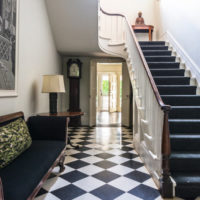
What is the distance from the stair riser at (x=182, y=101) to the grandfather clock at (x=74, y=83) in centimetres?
338

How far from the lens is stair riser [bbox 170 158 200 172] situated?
2322mm

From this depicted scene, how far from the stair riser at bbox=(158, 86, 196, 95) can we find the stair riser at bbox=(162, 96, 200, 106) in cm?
28

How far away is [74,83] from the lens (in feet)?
20.2

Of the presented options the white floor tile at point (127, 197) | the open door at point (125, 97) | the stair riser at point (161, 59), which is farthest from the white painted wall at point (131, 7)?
the white floor tile at point (127, 197)

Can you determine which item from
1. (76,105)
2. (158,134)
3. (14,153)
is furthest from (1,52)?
(76,105)

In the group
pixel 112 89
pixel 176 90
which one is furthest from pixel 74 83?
pixel 112 89


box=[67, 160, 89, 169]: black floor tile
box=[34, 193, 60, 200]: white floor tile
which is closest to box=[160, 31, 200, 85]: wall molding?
box=[67, 160, 89, 169]: black floor tile

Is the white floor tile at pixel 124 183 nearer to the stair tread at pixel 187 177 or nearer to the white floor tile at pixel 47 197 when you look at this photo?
the stair tread at pixel 187 177

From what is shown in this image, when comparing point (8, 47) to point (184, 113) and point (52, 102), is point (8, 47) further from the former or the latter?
point (184, 113)

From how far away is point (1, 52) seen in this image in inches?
85.6

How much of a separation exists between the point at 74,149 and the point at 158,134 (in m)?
1.99

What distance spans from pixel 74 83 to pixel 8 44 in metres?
3.84

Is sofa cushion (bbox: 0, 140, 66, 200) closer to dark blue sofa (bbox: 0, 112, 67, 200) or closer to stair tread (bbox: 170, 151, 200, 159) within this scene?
dark blue sofa (bbox: 0, 112, 67, 200)

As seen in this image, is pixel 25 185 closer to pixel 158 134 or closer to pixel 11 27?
pixel 158 134
